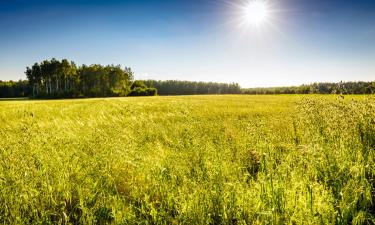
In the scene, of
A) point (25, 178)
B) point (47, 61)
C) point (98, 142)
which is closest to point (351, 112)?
point (98, 142)

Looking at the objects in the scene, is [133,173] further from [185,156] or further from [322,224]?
[322,224]

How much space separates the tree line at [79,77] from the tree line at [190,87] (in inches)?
1699

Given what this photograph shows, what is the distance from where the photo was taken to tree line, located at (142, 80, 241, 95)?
141250mm

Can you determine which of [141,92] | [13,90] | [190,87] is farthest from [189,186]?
[190,87]

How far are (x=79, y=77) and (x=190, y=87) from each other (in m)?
69.4

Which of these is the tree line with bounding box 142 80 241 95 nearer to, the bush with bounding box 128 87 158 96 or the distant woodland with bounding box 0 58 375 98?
the distant woodland with bounding box 0 58 375 98

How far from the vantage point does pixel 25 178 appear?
9.95ft

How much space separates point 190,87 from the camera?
146500 mm

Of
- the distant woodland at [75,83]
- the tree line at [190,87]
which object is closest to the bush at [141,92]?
the distant woodland at [75,83]

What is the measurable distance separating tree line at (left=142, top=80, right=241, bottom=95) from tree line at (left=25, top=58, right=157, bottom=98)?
43.2 metres

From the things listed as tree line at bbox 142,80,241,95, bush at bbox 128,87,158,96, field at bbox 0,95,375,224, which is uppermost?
tree line at bbox 142,80,241,95

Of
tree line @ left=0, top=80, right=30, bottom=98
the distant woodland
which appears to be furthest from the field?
tree line @ left=0, top=80, right=30, bottom=98

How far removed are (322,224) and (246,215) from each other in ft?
2.42

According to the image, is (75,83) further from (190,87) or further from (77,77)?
(190,87)
